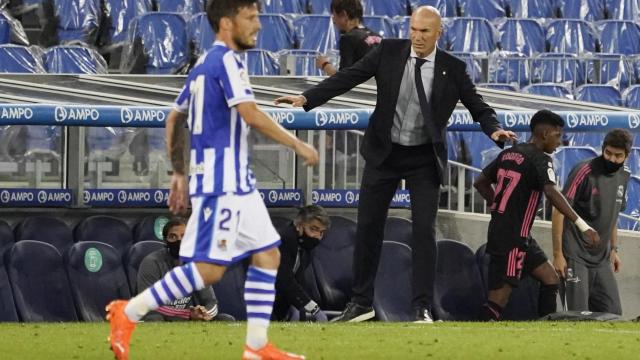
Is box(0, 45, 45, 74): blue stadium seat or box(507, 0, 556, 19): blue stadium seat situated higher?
box(507, 0, 556, 19): blue stadium seat

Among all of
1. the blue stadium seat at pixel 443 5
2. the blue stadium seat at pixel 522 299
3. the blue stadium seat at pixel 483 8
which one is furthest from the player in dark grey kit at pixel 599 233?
the blue stadium seat at pixel 483 8

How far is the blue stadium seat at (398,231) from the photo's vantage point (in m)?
12.0

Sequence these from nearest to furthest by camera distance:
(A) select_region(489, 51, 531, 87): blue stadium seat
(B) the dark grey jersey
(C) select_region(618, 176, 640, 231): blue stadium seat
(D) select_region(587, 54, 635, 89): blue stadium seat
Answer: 1. (B) the dark grey jersey
2. (C) select_region(618, 176, 640, 231): blue stadium seat
3. (A) select_region(489, 51, 531, 87): blue stadium seat
4. (D) select_region(587, 54, 635, 89): blue stadium seat

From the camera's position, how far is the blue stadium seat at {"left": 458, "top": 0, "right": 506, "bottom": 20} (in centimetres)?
2058

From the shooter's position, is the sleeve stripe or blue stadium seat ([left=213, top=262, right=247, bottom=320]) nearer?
blue stadium seat ([left=213, top=262, right=247, bottom=320])

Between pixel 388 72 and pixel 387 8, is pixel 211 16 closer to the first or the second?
pixel 388 72

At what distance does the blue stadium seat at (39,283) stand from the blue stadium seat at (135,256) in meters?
0.45

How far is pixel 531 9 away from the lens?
69.2 ft

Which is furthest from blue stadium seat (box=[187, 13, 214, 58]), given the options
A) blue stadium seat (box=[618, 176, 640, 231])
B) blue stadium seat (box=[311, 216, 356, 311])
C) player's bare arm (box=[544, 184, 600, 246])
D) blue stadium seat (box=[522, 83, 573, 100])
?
A: player's bare arm (box=[544, 184, 600, 246])

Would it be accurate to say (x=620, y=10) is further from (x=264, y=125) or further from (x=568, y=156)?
(x=264, y=125)

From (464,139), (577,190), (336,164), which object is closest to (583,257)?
(577,190)

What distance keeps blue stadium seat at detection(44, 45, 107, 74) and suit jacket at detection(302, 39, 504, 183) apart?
742cm

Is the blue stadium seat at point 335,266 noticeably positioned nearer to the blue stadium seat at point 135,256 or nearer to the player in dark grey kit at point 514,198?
the player in dark grey kit at point 514,198

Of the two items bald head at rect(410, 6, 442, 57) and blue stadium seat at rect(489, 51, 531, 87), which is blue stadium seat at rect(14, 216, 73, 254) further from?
blue stadium seat at rect(489, 51, 531, 87)
